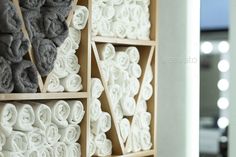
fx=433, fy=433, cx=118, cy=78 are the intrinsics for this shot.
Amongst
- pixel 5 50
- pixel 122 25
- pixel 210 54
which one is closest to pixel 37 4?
pixel 5 50

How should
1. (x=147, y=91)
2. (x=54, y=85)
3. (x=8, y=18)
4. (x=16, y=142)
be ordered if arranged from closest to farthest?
(x=8, y=18), (x=16, y=142), (x=54, y=85), (x=147, y=91)

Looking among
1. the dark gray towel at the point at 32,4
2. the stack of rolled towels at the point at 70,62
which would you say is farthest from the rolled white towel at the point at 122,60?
the dark gray towel at the point at 32,4

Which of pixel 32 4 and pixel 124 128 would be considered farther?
A: pixel 124 128

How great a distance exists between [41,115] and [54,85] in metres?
0.11

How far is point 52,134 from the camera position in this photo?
1493 millimetres

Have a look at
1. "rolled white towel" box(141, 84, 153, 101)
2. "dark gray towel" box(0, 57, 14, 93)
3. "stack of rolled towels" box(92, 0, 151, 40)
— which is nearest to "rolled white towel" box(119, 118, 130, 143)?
"rolled white towel" box(141, 84, 153, 101)

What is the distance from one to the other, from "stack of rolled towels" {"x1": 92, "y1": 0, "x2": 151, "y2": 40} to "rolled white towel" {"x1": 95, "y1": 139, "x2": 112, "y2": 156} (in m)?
0.43

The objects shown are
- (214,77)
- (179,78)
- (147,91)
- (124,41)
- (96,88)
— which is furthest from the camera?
(214,77)

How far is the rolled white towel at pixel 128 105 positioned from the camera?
70.1 inches

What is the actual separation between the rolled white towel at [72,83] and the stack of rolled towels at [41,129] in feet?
0.17

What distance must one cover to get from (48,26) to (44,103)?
0.88 feet

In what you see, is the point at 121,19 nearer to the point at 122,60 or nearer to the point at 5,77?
the point at 122,60

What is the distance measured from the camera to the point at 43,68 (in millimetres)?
1422

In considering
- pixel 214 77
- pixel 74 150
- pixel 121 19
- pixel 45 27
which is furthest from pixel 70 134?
pixel 214 77
